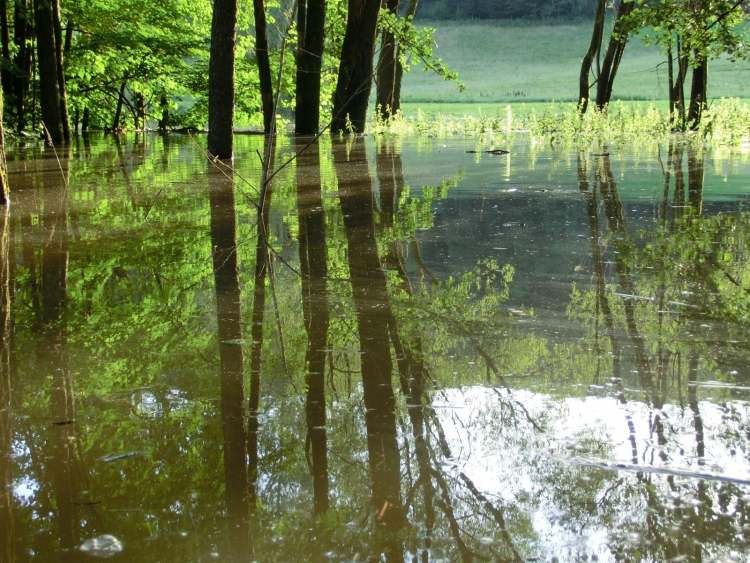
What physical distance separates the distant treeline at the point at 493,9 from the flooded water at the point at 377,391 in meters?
89.3

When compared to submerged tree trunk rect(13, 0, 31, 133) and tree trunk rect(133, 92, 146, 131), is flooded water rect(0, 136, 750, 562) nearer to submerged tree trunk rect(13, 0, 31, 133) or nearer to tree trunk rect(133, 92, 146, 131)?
submerged tree trunk rect(13, 0, 31, 133)

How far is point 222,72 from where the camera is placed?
9.81m

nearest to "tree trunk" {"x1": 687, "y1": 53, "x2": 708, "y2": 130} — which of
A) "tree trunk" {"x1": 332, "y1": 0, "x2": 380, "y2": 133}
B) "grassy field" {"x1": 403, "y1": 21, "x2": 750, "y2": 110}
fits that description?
"tree trunk" {"x1": 332, "y1": 0, "x2": 380, "y2": 133}

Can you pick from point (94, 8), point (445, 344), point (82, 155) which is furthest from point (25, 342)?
point (94, 8)

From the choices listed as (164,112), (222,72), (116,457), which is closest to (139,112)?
(164,112)

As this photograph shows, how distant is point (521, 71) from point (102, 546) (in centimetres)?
7465

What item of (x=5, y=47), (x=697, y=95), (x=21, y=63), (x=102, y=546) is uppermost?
(x=5, y=47)

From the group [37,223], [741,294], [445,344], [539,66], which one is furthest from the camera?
[539,66]

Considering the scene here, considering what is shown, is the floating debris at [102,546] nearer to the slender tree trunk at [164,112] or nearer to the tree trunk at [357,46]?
the tree trunk at [357,46]

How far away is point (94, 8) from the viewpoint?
70.0ft

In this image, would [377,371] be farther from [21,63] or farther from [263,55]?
[21,63]

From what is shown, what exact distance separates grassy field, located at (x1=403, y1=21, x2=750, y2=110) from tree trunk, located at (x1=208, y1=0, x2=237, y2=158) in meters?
38.8

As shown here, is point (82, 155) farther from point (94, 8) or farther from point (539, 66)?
point (539, 66)

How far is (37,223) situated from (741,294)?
4.50 meters
